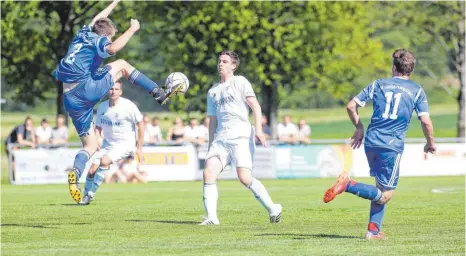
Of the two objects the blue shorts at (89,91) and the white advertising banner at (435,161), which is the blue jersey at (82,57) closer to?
the blue shorts at (89,91)

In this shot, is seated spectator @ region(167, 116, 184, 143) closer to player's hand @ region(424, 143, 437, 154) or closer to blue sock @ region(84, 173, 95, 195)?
blue sock @ region(84, 173, 95, 195)

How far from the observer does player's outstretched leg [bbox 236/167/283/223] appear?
1411 centimetres

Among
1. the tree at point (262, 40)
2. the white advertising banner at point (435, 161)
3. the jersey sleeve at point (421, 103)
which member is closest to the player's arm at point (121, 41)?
the jersey sleeve at point (421, 103)

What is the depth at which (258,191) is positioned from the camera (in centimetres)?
1434

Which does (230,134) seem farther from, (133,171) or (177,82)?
(133,171)

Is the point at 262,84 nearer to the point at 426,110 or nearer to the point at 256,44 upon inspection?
the point at 256,44

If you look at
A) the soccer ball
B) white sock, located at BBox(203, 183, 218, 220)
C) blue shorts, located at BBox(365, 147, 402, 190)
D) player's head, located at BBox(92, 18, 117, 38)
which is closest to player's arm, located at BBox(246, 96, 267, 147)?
white sock, located at BBox(203, 183, 218, 220)

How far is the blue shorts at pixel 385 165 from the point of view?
11.8 metres

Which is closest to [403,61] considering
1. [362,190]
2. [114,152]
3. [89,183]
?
[362,190]

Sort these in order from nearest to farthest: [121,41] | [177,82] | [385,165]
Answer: [385,165], [121,41], [177,82]

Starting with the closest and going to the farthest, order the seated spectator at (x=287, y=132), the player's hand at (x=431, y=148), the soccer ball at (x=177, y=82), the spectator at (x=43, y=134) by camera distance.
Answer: the player's hand at (x=431, y=148), the soccer ball at (x=177, y=82), the spectator at (x=43, y=134), the seated spectator at (x=287, y=132)

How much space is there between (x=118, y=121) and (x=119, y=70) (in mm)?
5419

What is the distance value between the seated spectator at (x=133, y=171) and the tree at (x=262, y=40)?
1095cm

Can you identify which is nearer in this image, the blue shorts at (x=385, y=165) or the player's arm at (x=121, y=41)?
the blue shorts at (x=385, y=165)
